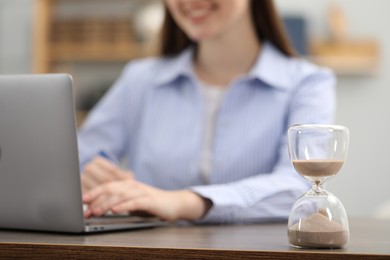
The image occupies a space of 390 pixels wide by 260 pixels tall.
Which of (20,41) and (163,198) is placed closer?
(163,198)

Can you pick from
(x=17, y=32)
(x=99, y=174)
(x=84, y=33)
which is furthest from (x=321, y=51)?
(x=99, y=174)

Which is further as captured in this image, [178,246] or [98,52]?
[98,52]

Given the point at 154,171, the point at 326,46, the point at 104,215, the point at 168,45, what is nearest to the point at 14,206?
the point at 104,215

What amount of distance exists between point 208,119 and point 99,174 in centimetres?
44

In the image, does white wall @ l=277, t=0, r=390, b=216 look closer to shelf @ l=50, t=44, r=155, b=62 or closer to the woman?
shelf @ l=50, t=44, r=155, b=62

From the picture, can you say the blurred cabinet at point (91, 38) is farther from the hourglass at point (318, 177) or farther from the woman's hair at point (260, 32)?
the hourglass at point (318, 177)

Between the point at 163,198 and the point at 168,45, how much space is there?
81cm

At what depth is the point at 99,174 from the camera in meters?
1.69

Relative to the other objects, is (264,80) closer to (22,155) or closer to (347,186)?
(22,155)

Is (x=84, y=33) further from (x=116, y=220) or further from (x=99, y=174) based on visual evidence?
(x=116, y=220)

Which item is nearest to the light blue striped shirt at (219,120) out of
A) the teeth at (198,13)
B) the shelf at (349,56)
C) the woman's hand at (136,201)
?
the teeth at (198,13)

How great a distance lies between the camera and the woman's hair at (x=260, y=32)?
2.07 m

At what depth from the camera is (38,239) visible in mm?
1160

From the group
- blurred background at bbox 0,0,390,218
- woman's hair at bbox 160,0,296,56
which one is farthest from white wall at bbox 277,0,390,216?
woman's hair at bbox 160,0,296,56
